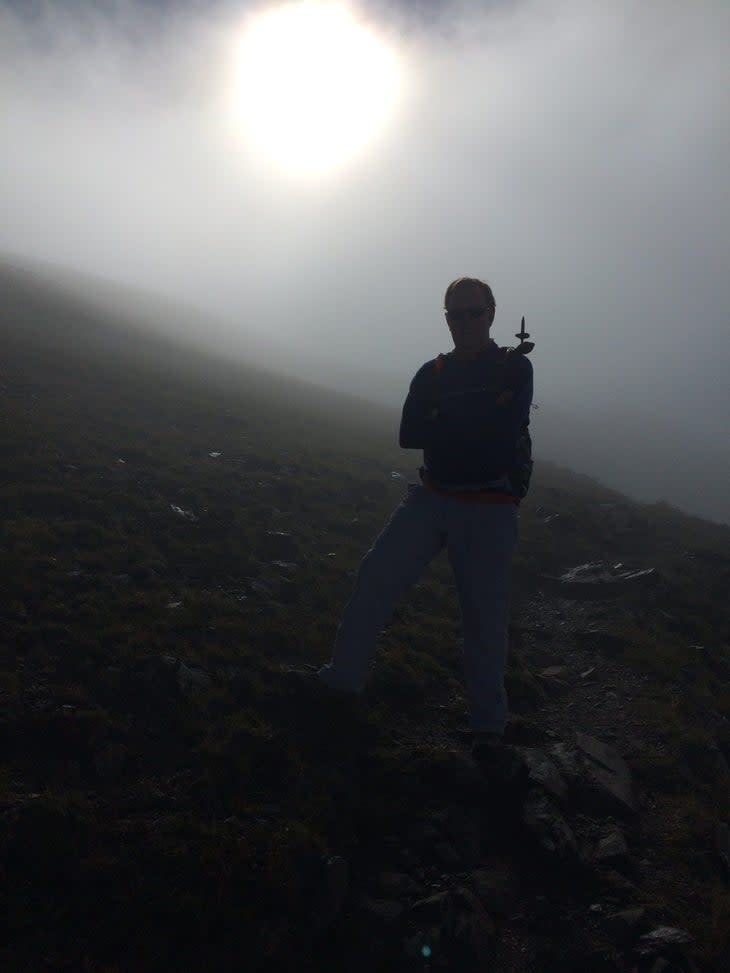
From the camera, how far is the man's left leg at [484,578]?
246 inches

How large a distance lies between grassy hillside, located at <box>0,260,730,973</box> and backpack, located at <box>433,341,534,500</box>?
3.38 m

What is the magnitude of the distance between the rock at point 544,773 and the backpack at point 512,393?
2973mm

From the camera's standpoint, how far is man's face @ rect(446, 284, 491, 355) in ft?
20.7

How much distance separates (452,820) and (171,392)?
26.2m

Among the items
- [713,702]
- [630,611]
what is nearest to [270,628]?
[713,702]

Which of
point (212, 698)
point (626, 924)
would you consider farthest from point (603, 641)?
point (212, 698)

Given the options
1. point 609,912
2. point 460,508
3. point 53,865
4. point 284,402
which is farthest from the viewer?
point 284,402

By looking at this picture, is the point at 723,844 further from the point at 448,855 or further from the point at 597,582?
the point at 597,582

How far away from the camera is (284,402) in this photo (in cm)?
3847

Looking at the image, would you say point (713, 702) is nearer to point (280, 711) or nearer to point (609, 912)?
point (609, 912)

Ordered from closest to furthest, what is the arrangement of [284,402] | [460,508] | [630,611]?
[460,508], [630,611], [284,402]

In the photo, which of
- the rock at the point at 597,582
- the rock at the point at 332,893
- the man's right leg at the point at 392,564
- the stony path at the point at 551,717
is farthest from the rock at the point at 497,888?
the rock at the point at 597,582

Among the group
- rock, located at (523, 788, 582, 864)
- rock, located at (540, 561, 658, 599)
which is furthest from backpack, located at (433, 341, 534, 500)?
rock, located at (540, 561, 658, 599)

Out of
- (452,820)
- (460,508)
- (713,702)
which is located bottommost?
(452,820)
